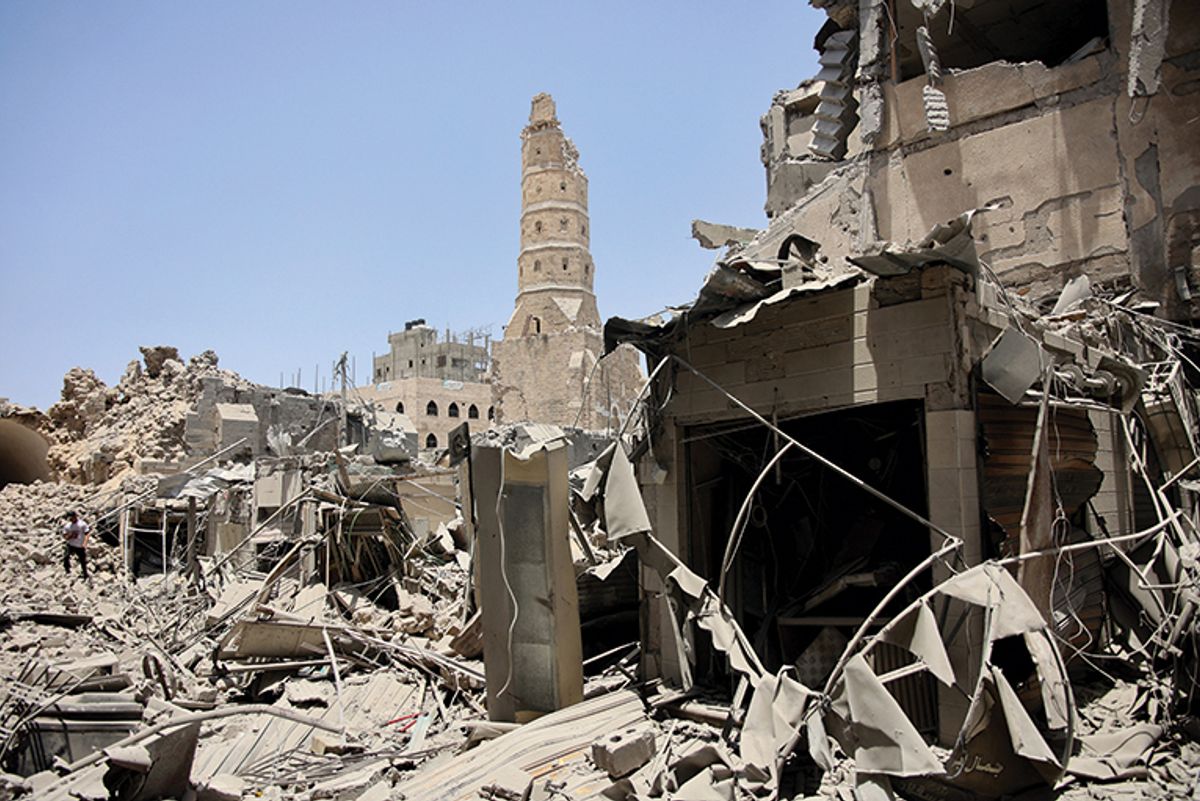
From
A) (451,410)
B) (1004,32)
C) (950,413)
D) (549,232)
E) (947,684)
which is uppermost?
(549,232)

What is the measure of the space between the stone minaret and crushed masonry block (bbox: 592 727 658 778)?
33.7 metres

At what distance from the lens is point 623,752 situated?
503cm

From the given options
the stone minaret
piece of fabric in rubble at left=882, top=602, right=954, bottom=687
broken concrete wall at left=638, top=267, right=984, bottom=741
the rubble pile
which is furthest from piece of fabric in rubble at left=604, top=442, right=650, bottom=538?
the stone minaret

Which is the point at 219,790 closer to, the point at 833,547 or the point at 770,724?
the point at 770,724

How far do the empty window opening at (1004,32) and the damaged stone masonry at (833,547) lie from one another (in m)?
0.05

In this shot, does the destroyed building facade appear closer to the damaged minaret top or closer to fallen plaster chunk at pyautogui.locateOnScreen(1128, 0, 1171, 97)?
fallen plaster chunk at pyautogui.locateOnScreen(1128, 0, 1171, 97)

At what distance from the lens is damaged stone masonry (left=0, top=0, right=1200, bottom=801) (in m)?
4.85

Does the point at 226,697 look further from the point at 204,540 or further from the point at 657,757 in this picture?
the point at 204,540

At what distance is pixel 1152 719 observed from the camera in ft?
17.3

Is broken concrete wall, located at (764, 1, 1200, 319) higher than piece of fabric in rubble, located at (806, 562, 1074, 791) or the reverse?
higher

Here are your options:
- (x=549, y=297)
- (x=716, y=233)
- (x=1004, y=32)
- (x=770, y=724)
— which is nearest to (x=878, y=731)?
(x=770, y=724)

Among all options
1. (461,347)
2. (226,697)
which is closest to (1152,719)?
(226,697)

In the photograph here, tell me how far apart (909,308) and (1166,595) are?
11.3 ft

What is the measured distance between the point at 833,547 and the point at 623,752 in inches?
122
